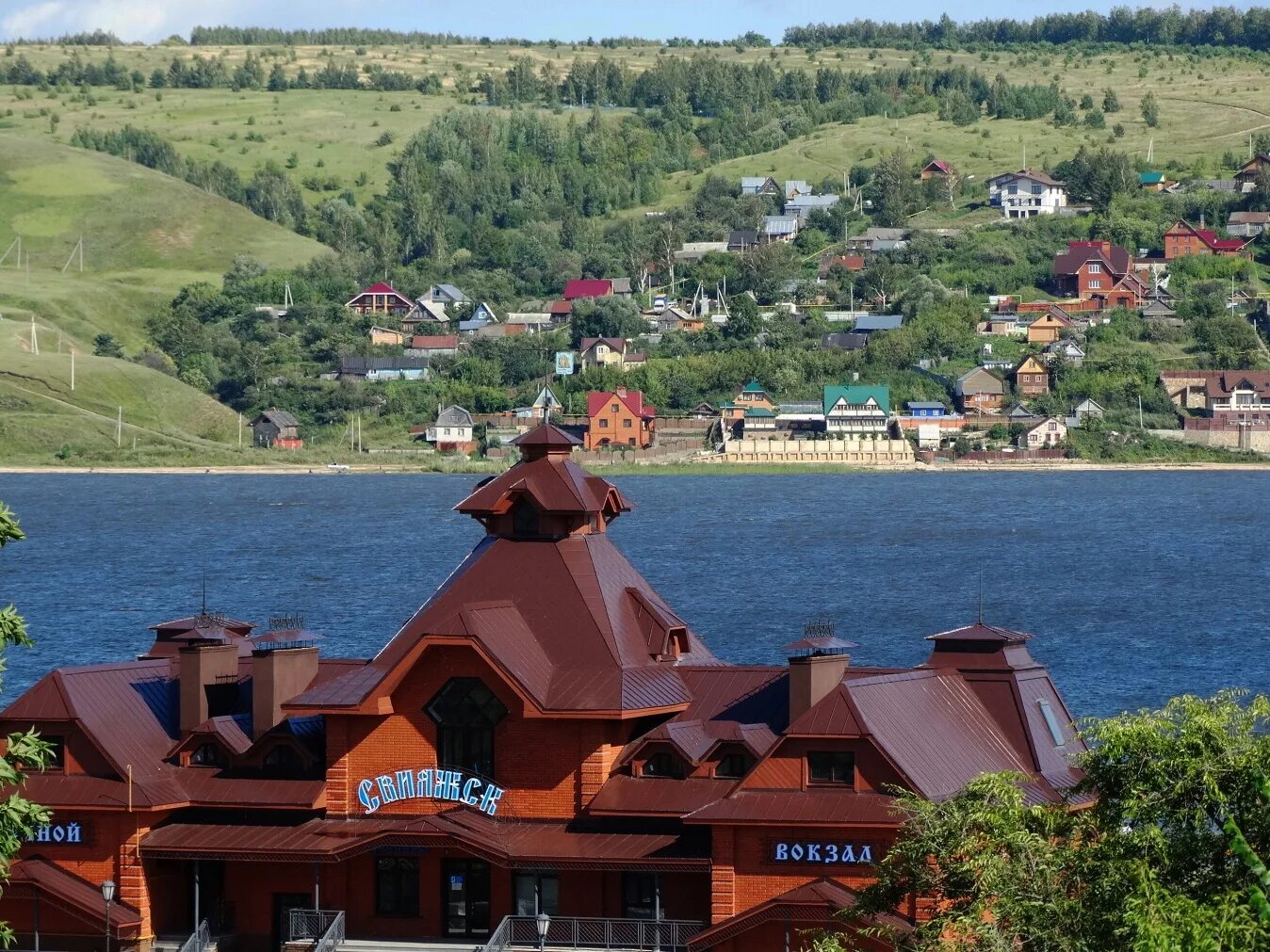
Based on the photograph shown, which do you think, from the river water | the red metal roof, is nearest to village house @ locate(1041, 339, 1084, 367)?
the river water

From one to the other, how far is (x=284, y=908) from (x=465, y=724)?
3.44m

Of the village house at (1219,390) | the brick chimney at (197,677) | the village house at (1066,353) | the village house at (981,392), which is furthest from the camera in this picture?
the village house at (1066,353)

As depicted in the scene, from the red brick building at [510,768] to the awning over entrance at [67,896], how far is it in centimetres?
4

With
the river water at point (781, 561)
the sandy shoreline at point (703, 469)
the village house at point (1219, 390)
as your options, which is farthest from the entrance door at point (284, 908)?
the village house at point (1219, 390)

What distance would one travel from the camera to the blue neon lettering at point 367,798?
35.1 metres

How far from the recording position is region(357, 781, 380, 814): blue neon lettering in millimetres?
35062

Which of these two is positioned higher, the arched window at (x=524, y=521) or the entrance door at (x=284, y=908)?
the arched window at (x=524, y=521)

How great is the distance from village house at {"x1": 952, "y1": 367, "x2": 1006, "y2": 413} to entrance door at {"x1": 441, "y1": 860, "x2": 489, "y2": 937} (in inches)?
6288

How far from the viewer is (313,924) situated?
34219mm

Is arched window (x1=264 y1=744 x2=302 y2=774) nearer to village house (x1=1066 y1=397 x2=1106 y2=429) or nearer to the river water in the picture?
the river water

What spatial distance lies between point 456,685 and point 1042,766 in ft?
25.9

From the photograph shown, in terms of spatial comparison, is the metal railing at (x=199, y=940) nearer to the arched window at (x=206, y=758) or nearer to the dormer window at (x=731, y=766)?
the arched window at (x=206, y=758)

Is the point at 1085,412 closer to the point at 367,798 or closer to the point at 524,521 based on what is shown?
the point at 524,521

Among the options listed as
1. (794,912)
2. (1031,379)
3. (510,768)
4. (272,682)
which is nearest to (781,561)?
(272,682)
